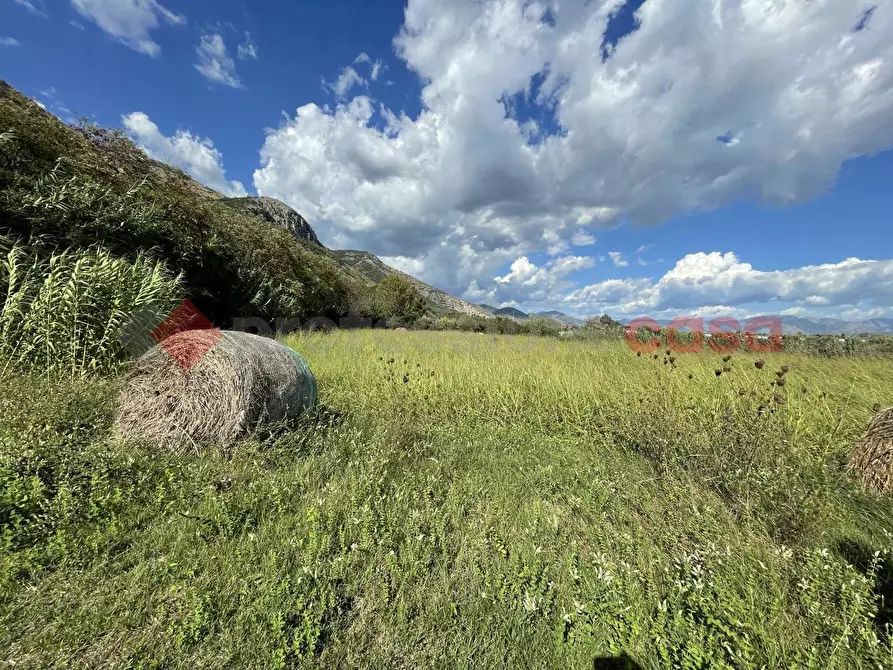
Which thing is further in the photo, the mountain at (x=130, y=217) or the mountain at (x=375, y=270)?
the mountain at (x=375, y=270)

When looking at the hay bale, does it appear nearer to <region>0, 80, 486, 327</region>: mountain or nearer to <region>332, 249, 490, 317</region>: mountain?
<region>0, 80, 486, 327</region>: mountain

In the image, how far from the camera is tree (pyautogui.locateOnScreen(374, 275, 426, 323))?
96.3 feet

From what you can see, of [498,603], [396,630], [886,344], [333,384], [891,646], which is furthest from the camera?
[886,344]

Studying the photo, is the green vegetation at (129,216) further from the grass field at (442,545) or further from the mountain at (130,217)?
the grass field at (442,545)

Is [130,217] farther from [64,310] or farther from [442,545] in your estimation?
[442,545]

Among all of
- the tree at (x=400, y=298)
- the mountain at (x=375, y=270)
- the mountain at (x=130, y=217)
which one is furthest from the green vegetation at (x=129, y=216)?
the mountain at (x=375, y=270)

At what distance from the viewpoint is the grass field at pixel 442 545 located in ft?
5.32

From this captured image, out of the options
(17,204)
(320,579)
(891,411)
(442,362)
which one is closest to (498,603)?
(320,579)

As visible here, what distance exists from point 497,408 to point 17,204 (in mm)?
8840

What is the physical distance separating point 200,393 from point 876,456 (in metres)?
6.79

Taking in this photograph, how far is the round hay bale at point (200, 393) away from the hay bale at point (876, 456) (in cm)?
601

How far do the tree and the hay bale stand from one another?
26.3m

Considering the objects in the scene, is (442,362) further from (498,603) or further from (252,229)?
(252,229)

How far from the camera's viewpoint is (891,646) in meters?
1.50
